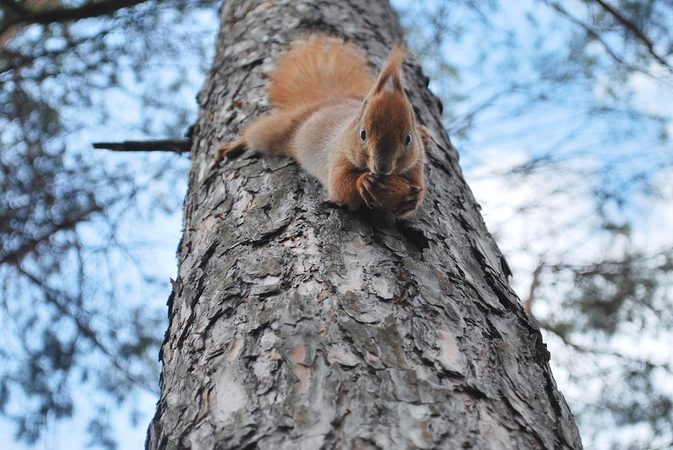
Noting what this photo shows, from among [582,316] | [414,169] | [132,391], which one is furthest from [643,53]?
[132,391]

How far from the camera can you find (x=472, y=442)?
1.02 metres

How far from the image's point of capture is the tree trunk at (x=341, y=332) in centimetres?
106

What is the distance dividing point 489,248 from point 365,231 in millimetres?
419

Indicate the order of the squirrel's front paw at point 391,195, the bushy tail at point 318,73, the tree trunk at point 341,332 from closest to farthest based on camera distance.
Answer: the tree trunk at point 341,332 → the squirrel's front paw at point 391,195 → the bushy tail at point 318,73

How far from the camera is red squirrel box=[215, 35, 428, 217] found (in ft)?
5.67

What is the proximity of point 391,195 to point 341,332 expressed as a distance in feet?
1.76

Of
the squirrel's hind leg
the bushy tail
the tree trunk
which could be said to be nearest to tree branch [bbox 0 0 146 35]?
the bushy tail

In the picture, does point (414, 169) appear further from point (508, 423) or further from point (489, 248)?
point (508, 423)

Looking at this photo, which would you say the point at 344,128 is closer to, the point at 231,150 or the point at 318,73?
the point at 231,150

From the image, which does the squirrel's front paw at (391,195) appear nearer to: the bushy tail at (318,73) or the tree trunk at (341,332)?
the tree trunk at (341,332)

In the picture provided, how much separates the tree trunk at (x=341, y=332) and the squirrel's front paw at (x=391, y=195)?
0.04m

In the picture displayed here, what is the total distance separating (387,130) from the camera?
6.05ft

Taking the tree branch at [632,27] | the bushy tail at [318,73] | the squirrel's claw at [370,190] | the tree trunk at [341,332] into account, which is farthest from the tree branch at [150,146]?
the tree branch at [632,27]

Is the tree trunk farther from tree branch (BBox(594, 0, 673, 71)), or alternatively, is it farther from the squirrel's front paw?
tree branch (BBox(594, 0, 673, 71))
